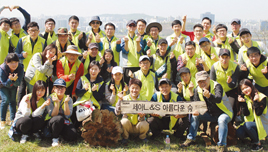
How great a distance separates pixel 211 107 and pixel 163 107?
1.22m

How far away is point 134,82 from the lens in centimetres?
580

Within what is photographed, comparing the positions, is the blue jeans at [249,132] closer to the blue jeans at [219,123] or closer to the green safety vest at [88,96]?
the blue jeans at [219,123]

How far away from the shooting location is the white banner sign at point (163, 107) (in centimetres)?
548

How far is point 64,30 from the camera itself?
718cm

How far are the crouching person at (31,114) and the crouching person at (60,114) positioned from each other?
20 centimetres

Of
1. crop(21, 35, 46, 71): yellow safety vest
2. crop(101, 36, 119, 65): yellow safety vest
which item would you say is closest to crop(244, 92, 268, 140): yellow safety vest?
crop(101, 36, 119, 65): yellow safety vest

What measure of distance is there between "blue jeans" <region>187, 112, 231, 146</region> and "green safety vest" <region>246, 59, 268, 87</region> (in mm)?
1682

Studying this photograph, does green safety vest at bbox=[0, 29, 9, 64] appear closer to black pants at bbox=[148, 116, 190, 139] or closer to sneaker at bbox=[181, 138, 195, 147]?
black pants at bbox=[148, 116, 190, 139]

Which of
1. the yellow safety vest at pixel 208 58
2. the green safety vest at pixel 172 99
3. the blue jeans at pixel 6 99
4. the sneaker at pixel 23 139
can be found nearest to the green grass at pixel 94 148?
the sneaker at pixel 23 139

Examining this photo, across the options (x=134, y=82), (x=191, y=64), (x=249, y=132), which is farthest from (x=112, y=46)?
(x=249, y=132)

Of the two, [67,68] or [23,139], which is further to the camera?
[67,68]

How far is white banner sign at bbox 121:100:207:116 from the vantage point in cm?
548

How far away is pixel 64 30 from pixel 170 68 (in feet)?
11.1

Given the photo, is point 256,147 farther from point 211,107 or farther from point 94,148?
point 94,148
